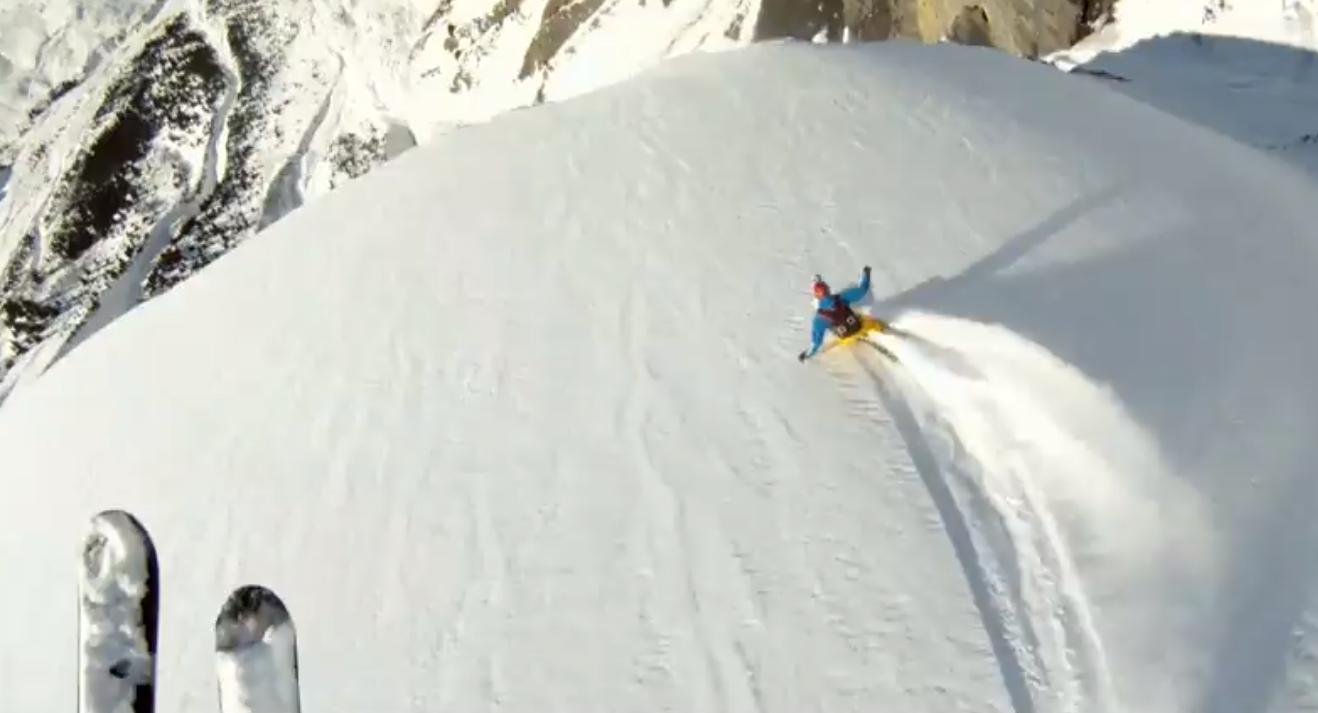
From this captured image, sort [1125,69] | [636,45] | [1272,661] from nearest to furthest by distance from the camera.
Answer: [1272,661] < [1125,69] < [636,45]

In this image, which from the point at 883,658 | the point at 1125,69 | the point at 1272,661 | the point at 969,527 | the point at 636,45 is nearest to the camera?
the point at 1272,661

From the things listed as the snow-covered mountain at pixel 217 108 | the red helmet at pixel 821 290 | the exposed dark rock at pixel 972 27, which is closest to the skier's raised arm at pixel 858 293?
the red helmet at pixel 821 290

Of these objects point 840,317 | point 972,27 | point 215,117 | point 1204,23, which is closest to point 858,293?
point 840,317

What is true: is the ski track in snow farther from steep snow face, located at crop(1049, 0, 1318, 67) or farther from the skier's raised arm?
steep snow face, located at crop(1049, 0, 1318, 67)

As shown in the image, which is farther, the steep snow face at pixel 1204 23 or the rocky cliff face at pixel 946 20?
the rocky cliff face at pixel 946 20

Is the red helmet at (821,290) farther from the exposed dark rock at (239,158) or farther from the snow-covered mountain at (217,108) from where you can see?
the exposed dark rock at (239,158)

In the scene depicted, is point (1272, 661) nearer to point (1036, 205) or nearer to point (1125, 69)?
point (1036, 205)

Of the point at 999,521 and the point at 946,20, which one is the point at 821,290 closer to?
the point at 999,521

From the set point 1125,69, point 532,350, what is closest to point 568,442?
point 532,350
